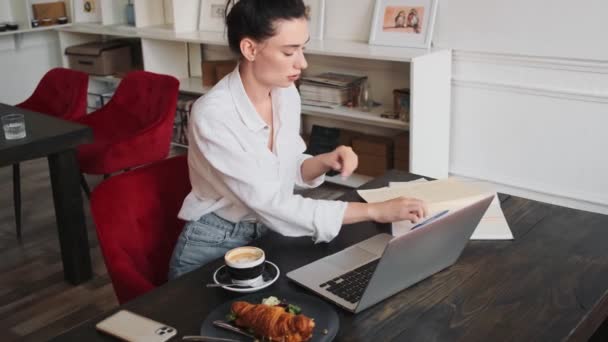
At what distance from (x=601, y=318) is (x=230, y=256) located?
30.7 inches

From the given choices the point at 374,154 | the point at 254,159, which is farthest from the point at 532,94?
the point at 254,159

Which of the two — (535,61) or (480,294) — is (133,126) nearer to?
(535,61)

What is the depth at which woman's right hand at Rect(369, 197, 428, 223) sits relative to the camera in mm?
1489

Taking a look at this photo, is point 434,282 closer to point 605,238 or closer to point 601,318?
point 601,318

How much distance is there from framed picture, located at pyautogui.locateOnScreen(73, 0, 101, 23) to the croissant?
451cm

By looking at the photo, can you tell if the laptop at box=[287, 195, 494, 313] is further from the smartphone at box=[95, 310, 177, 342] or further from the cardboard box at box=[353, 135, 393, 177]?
the cardboard box at box=[353, 135, 393, 177]

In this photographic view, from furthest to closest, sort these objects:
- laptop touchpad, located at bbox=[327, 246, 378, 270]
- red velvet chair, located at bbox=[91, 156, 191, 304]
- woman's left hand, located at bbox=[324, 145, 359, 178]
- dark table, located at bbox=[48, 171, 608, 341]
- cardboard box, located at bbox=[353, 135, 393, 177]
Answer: cardboard box, located at bbox=[353, 135, 393, 177] → woman's left hand, located at bbox=[324, 145, 359, 178] → red velvet chair, located at bbox=[91, 156, 191, 304] → laptop touchpad, located at bbox=[327, 246, 378, 270] → dark table, located at bbox=[48, 171, 608, 341]

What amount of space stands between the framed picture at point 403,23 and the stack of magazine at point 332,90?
0.27m

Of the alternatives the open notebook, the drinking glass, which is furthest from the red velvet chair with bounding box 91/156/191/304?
the drinking glass

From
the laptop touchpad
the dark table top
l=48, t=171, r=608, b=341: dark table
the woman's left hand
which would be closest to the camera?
l=48, t=171, r=608, b=341: dark table

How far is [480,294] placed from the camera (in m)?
1.36

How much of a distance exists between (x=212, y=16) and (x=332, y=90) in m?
1.20

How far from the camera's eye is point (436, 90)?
137 inches

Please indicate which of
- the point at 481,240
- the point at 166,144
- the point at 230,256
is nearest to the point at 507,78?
the point at 166,144
